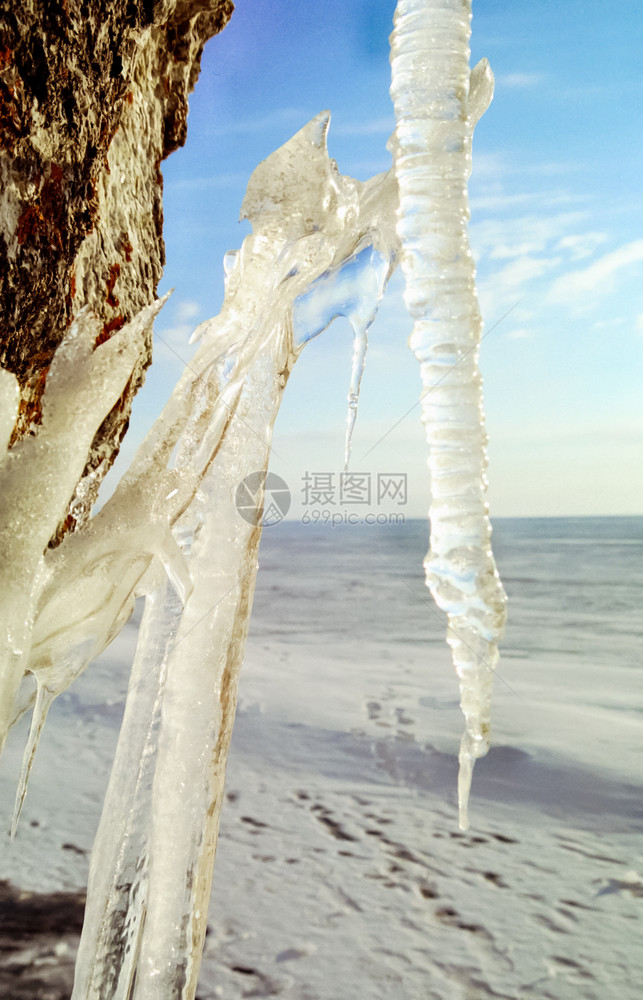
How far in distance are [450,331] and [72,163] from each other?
0.49 m

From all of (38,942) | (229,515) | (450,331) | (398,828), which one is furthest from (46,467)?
(398,828)

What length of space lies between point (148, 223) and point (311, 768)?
288 centimetres

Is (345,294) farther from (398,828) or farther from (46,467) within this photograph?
(398,828)

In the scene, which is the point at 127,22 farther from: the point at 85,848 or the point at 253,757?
the point at 253,757

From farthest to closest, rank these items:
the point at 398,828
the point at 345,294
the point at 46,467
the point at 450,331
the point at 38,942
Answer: the point at 398,828
the point at 38,942
the point at 345,294
the point at 450,331
the point at 46,467

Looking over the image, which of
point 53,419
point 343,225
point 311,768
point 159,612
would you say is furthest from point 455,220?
point 311,768

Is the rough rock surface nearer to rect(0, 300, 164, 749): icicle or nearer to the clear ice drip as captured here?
the clear ice drip

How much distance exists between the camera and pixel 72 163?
719 millimetres

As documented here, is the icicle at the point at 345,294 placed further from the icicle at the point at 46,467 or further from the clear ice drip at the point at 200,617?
the icicle at the point at 46,467

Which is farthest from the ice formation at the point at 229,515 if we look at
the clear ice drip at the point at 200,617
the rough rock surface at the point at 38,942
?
the rough rock surface at the point at 38,942

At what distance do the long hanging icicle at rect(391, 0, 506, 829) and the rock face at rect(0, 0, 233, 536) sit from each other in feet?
1.18

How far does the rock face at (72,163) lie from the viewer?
2.11 ft

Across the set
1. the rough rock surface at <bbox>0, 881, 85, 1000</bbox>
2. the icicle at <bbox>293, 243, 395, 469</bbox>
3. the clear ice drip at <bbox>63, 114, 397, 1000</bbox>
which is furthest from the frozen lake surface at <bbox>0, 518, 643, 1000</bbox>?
the icicle at <bbox>293, 243, 395, 469</bbox>

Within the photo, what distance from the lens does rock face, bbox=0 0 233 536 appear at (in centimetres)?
64
